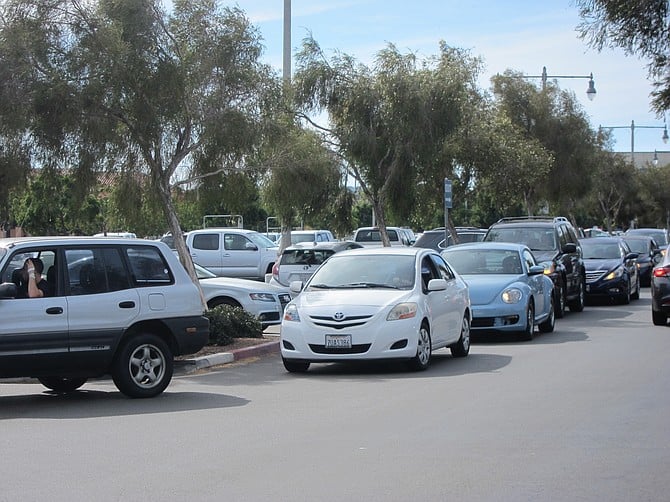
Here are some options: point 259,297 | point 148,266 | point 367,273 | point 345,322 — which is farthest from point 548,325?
point 148,266

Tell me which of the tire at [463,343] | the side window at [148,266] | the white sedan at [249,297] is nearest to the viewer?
the side window at [148,266]

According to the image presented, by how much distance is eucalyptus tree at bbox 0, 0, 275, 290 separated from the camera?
1584cm

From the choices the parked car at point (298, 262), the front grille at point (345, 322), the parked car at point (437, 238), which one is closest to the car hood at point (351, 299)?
the front grille at point (345, 322)

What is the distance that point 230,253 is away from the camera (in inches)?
1305

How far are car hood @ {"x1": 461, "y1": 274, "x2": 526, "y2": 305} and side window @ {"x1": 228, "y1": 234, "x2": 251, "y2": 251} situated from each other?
1549 cm

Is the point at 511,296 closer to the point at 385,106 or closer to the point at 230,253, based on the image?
the point at 385,106

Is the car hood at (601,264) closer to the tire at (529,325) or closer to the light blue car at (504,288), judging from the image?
the light blue car at (504,288)

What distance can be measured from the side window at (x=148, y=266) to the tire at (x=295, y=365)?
2434 millimetres

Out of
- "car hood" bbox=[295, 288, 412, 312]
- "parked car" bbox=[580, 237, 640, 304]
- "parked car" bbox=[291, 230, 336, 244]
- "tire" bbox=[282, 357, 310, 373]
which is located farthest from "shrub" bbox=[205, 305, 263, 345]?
"parked car" bbox=[291, 230, 336, 244]

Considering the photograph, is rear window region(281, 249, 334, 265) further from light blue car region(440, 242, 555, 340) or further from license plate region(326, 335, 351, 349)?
license plate region(326, 335, 351, 349)

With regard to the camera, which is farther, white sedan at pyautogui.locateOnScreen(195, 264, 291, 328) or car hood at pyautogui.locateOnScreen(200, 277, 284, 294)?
car hood at pyautogui.locateOnScreen(200, 277, 284, 294)

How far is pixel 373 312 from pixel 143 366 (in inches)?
125

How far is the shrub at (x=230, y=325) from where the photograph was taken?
54.7 ft

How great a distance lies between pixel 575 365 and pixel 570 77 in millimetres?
31813
